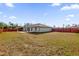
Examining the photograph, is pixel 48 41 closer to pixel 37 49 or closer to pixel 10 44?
pixel 37 49

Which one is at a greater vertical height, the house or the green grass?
the house

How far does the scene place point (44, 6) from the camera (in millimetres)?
1728

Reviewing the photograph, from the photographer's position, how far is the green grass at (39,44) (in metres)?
1.72

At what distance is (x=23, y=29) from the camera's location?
5.74ft

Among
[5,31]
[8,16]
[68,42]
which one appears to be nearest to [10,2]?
[8,16]

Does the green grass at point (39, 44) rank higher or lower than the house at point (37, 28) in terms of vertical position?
lower

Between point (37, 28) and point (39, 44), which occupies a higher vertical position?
point (37, 28)

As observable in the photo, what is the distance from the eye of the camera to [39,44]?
1.73m

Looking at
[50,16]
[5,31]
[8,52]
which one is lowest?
[8,52]

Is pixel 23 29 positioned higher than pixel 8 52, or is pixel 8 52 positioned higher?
pixel 23 29

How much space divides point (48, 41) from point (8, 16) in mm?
395

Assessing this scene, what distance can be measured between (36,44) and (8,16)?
33cm

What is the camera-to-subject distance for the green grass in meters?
1.72

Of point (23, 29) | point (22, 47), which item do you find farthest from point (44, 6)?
point (22, 47)
